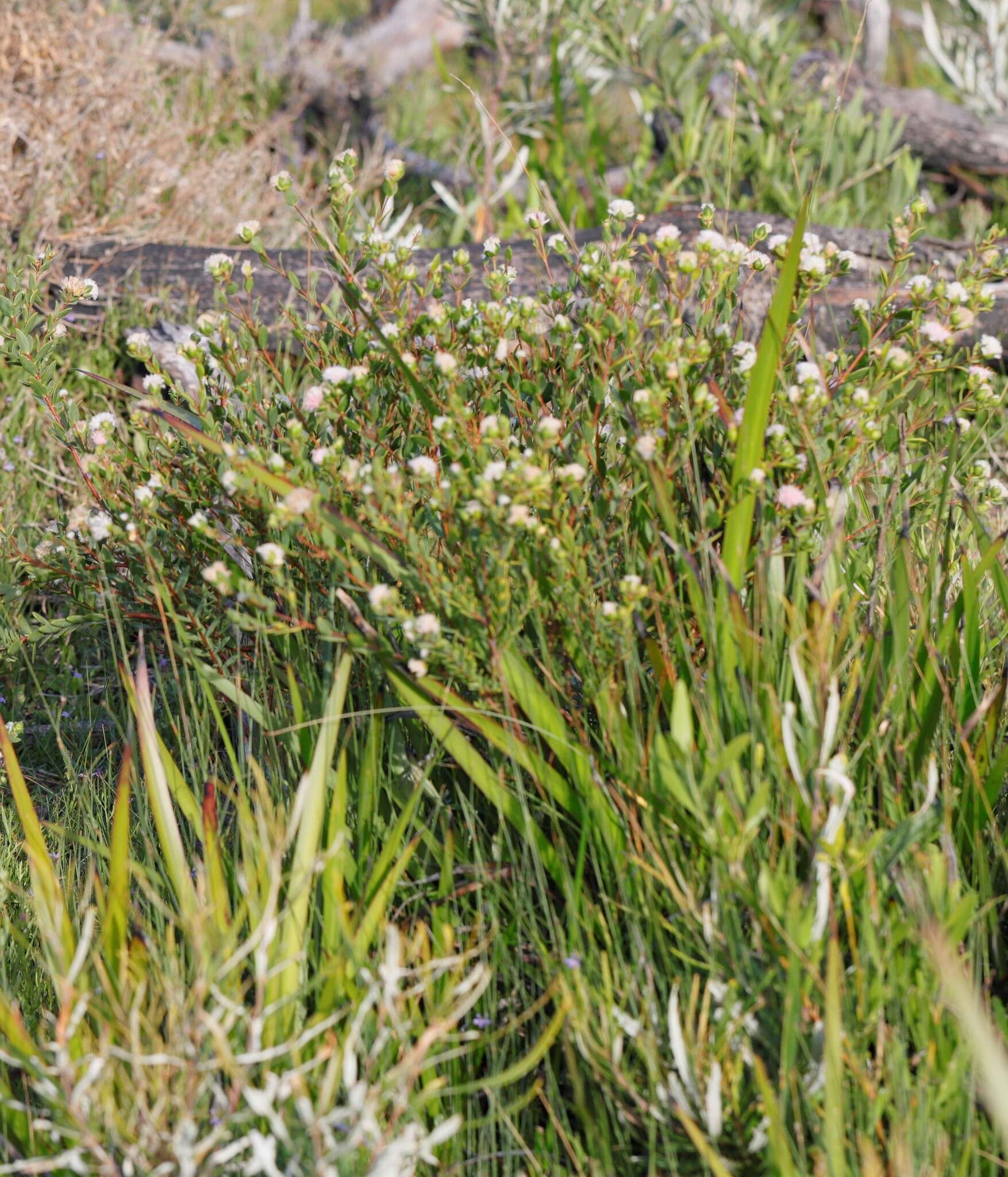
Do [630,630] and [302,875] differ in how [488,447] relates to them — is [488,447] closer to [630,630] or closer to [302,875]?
[630,630]

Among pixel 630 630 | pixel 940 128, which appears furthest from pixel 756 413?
pixel 940 128

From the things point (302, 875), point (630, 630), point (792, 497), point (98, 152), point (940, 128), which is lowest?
point (302, 875)

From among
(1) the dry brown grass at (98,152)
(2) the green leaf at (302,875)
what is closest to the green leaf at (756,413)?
(2) the green leaf at (302,875)

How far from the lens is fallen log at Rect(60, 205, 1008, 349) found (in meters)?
3.67

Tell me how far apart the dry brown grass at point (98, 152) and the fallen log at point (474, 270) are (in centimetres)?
19

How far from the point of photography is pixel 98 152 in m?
4.14

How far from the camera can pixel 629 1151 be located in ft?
4.40

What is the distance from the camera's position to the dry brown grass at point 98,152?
3.91 metres

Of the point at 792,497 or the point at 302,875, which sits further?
the point at 792,497

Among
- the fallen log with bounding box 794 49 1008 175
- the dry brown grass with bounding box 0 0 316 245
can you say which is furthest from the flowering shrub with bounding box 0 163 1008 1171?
the fallen log with bounding box 794 49 1008 175

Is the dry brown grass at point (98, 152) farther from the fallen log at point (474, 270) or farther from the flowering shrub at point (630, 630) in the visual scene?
the flowering shrub at point (630, 630)

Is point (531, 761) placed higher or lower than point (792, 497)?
lower

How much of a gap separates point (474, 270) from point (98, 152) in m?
1.64

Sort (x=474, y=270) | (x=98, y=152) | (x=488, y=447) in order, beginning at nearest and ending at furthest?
1. (x=488, y=447)
2. (x=474, y=270)
3. (x=98, y=152)
